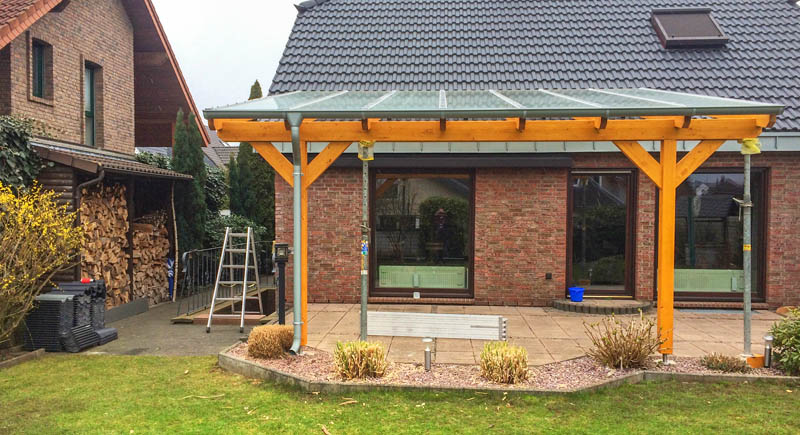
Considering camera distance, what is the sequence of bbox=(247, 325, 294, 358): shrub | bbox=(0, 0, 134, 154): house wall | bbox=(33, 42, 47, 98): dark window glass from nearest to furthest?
bbox=(247, 325, 294, 358): shrub, bbox=(0, 0, 134, 154): house wall, bbox=(33, 42, 47, 98): dark window glass

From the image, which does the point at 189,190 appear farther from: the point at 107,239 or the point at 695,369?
the point at 695,369

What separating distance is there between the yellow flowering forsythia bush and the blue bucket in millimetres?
7824

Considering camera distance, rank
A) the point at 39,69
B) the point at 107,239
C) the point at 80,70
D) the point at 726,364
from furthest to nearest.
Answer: the point at 80,70 → the point at 39,69 → the point at 107,239 → the point at 726,364

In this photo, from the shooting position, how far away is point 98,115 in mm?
11484

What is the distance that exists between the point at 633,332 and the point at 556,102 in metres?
2.69

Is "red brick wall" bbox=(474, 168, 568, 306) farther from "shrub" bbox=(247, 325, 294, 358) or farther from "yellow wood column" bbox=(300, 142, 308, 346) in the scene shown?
"shrub" bbox=(247, 325, 294, 358)

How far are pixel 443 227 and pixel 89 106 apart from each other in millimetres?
7920

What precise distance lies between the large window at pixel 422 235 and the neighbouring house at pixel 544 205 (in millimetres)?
20

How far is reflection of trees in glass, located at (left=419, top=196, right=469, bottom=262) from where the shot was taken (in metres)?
9.92

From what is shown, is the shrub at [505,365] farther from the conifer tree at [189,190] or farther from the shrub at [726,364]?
the conifer tree at [189,190]

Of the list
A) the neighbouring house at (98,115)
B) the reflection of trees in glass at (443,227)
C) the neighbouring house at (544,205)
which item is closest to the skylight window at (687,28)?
the neighbouring house at (544,205)

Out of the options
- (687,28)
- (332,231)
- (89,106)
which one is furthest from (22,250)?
(687,28)

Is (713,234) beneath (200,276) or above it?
above

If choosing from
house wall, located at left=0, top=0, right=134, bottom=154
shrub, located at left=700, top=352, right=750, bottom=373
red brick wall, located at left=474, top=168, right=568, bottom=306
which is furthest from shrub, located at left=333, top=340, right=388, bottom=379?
house wall, located at left=0, top=0, right=134, bottom=154
